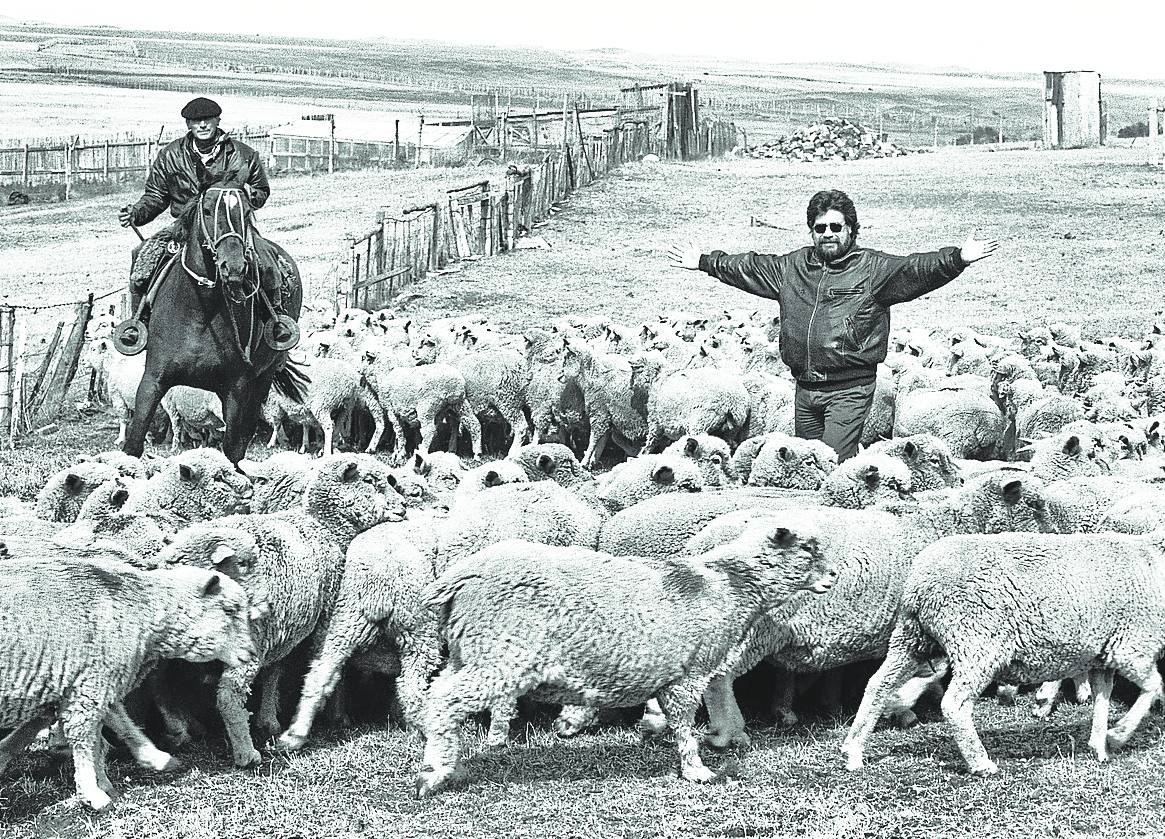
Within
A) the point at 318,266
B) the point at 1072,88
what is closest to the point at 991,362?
the point at 318,266

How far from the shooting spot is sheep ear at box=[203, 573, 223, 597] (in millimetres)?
6449

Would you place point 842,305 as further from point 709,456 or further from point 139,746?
point 139,746

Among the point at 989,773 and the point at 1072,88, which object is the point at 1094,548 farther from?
the point at 1072,88

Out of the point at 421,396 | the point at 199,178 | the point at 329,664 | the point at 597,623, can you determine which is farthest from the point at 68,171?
the point at 597,623

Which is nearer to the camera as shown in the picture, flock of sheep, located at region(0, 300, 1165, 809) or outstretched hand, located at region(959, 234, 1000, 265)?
flock of sheep, located at region(0, 300, 1165, 809)

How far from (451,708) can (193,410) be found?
9123 mm

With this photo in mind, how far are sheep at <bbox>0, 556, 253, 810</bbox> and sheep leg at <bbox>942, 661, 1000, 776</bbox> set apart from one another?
9.81ft

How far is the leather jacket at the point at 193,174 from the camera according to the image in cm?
1189

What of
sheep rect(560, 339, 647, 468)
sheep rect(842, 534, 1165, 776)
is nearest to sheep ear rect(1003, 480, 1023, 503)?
sheep rect(842, 534, 1165, 776)

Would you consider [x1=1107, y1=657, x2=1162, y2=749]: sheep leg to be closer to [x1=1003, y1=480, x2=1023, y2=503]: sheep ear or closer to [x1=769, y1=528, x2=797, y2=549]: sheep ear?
[x1=1003, y1=480, x2=1023, y2=503]: sheep ear

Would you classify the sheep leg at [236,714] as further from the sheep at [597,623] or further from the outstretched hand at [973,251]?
the outstretched hand at [973,251]

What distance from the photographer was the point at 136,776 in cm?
647

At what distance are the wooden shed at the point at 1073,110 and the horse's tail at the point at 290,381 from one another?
43.5 meters

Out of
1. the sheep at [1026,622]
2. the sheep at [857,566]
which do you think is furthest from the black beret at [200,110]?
the sheep at [1026,622]
